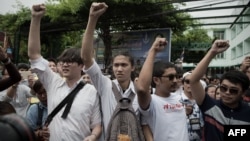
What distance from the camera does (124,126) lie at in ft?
7.75

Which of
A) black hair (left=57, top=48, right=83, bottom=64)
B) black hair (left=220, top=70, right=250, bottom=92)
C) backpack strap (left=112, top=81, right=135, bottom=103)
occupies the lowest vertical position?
backpack strap (left=112, top=81, right=135, bottom=103)

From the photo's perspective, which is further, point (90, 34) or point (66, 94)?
point (66, 94)

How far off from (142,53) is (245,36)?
16.5 m

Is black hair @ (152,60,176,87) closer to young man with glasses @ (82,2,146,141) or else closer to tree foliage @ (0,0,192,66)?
young man with glasses @ (82,2,146,141)

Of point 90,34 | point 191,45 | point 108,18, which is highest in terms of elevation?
point 108,18

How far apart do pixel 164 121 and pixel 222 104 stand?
0.48 metres

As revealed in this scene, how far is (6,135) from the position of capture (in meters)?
0.74

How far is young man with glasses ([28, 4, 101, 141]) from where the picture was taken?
255 cm

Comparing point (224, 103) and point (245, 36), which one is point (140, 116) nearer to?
point (224, 103)

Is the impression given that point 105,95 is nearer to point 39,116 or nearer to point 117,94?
point 117,94

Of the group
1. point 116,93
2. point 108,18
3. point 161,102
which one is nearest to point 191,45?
point 108,18

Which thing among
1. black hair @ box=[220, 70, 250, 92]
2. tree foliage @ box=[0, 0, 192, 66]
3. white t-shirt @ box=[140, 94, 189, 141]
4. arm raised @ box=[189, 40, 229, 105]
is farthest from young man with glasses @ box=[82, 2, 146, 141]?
tree foliage @ box=[0, 0, 192, 66]

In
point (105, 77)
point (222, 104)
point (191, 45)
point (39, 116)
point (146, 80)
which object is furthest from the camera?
point (191, 45)

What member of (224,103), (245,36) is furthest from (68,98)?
(245,36)
